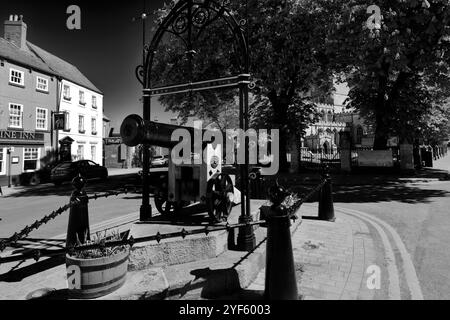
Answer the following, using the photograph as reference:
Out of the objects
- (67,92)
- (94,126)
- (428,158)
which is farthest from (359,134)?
(67,92)

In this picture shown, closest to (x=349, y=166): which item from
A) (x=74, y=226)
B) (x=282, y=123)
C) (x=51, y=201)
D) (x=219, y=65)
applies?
(x=282, y=123)

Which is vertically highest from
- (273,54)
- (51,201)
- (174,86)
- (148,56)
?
(273,54)

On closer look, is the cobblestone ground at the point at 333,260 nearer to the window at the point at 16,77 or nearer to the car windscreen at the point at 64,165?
the car windscreen at the point at 64,165

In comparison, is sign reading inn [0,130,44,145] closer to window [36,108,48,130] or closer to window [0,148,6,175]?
window [0,148,6,175]

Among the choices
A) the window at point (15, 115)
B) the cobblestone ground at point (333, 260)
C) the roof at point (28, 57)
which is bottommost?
the cobblestone ground at point (333, 260)

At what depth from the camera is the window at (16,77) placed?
22188 mm

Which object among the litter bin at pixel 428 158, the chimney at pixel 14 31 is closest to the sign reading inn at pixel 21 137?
the chimney at pixel 14 31

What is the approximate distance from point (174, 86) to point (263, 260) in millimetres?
3436

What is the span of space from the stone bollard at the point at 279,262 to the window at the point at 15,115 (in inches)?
967

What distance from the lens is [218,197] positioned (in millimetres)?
5469

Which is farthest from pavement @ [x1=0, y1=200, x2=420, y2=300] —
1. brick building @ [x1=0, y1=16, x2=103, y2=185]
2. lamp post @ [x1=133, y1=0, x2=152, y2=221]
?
brick building @ [x1=0, y1=16, x2=103, y2=185]
